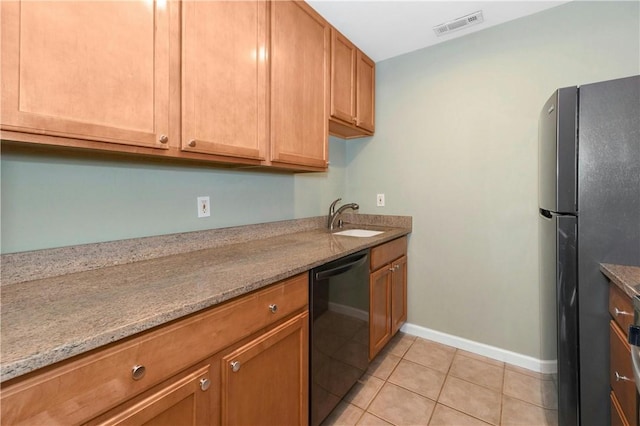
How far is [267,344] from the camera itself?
1.03 metres

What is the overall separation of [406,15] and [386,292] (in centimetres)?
186

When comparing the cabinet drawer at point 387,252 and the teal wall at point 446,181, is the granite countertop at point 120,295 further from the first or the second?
the cabinet drawer at point 387,252

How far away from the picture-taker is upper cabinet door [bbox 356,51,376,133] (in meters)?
2.15

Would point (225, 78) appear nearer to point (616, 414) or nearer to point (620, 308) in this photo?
point (620, 308)

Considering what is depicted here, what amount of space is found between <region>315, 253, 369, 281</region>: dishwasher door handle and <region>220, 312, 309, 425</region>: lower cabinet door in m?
0.19

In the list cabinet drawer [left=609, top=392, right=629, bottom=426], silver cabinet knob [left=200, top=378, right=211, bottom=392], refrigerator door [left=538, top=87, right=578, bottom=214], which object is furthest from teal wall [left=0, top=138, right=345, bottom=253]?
cabinet drawer [left=609, top=392, right=629, bottom=426]

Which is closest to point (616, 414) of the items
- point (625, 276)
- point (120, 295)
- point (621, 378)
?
point (621, 378)

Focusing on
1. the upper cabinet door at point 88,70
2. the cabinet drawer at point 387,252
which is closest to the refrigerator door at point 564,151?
the cabinet drawer at point 387,252

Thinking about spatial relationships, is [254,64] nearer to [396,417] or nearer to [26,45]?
[26,45]

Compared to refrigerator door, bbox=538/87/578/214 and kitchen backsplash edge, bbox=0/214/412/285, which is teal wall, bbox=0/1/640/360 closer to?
kitchen backsplash edge, bbox=0/214/412/285

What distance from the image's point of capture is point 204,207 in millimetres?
1506

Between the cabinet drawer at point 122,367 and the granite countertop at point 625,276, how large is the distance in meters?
1.21

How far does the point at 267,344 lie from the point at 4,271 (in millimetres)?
907

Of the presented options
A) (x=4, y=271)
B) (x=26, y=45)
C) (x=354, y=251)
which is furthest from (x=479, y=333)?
(x=26, y=45)
